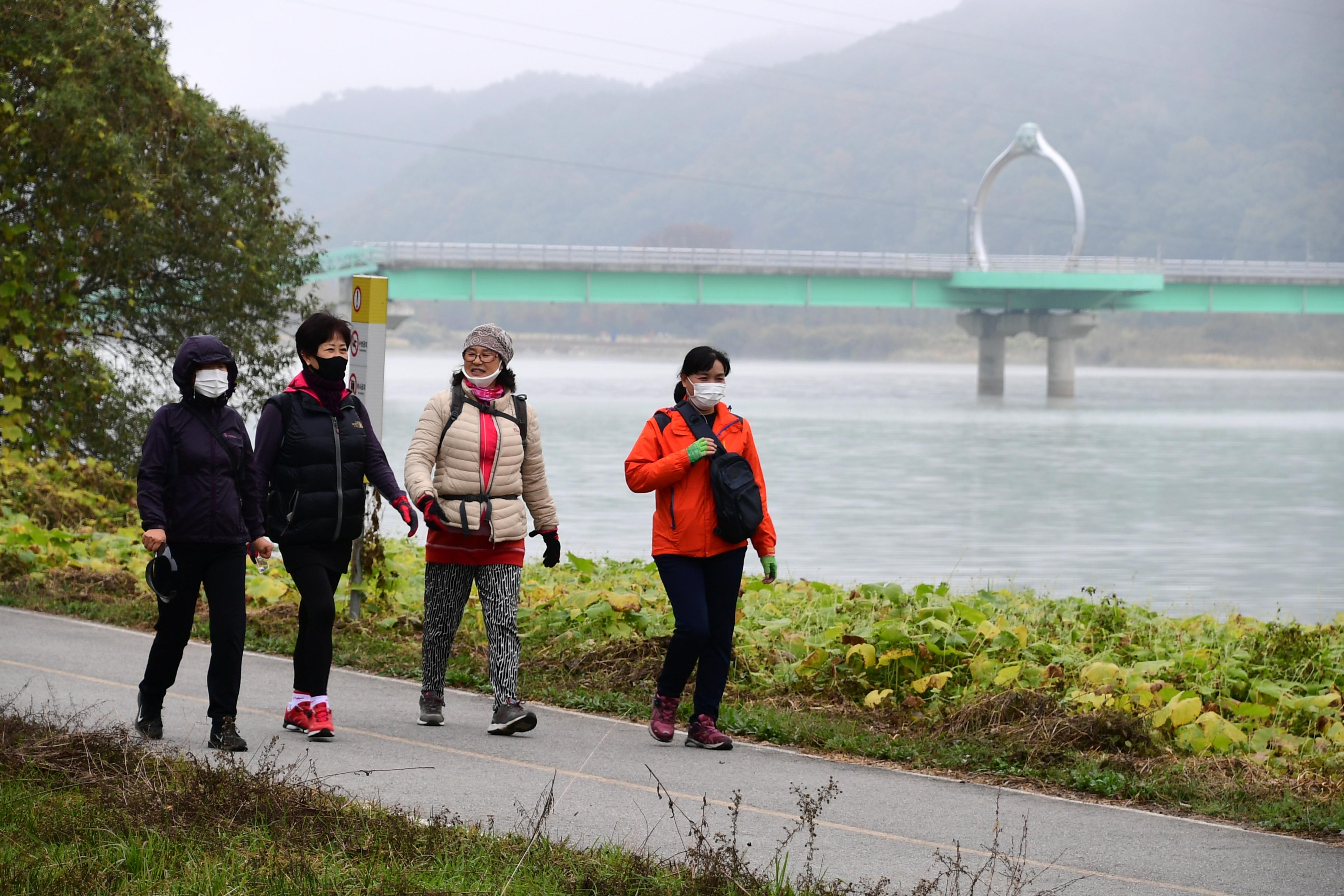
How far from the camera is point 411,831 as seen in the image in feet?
17.8

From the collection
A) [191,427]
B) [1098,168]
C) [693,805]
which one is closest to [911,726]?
[693,805]

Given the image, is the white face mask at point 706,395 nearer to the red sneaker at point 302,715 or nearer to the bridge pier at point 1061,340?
the red sneaker at point 302,715

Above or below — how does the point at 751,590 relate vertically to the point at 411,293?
below

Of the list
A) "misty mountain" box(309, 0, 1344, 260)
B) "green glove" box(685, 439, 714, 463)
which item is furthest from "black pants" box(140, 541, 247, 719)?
"misty mountain" box(309, 0, 1344, 260)

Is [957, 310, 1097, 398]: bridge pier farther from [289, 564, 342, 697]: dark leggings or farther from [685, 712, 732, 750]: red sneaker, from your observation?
[289, 564, 342, 697]: dark leggings

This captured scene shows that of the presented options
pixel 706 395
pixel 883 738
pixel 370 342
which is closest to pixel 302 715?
pixel 706 395

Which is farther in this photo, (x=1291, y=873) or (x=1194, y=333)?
(x=1194, y=333)

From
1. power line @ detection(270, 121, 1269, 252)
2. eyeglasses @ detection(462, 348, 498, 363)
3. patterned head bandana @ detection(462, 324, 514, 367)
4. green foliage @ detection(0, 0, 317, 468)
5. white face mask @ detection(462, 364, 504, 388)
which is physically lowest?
white face mask @ detection(462, 364, 504, 388)

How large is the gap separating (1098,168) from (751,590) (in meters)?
166

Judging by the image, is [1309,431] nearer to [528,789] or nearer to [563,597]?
[563,597]

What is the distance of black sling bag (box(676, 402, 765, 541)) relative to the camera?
24.3 feet

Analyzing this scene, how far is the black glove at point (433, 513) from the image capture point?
729 centimetres

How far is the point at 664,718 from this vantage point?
7.66 meters

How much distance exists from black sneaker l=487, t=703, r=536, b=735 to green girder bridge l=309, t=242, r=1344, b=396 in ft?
181
